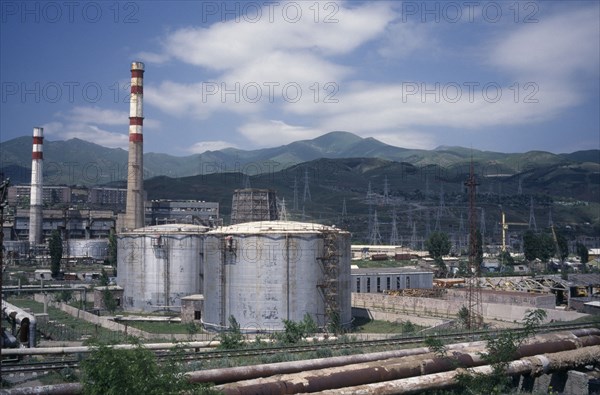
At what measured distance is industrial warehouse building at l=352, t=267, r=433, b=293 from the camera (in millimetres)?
47406

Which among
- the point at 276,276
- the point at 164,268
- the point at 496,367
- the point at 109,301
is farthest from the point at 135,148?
the point at 496,367

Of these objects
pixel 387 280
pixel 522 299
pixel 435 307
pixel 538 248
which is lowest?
pixel 435 307

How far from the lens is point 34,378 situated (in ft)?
46.9

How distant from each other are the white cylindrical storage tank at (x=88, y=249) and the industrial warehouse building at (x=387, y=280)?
140 ft

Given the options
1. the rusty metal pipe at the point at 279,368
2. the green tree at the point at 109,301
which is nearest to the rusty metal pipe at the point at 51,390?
the rusty metal pipe at the point at 279,368

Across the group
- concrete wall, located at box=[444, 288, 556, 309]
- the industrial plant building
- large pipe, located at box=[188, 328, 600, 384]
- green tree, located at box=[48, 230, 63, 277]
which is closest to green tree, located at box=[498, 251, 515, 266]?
concrete wall, located at box=[444, 288, 556, 309]

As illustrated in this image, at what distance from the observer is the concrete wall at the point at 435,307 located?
33.6 m

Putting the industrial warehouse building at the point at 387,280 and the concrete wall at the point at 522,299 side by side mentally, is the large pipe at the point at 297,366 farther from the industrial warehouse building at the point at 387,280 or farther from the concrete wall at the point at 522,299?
the industrial warehouse building at the point at 387,280

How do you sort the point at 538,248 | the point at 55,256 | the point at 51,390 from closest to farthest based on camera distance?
the point at 51,390, the point at 55,256, the point at 538,248

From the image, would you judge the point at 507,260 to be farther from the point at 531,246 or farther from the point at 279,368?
the point at 279,368

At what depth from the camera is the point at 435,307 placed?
39.2m

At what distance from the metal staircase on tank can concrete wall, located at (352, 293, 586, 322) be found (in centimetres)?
773

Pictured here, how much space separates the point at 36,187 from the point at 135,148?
2896 centimetres

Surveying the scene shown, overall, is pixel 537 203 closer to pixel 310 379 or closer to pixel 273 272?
pixel 273 272
